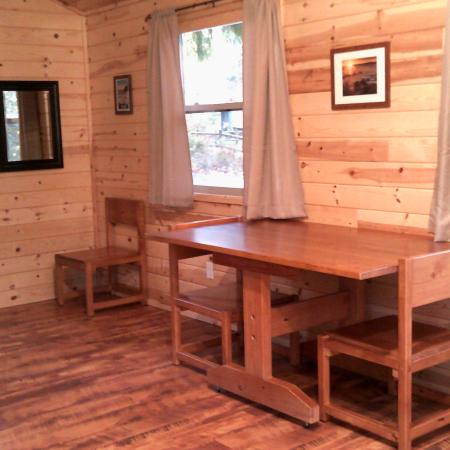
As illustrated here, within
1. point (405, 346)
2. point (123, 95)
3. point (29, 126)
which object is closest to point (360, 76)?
point (405, 346)

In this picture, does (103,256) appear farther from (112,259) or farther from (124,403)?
(124,403)

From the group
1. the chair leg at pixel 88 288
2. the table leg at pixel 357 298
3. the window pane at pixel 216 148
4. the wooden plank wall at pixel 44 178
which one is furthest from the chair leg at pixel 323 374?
the wooden plank wall at pixel 44 178

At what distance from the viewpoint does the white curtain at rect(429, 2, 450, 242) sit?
9.70 feet

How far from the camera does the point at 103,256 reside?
16.7 ft

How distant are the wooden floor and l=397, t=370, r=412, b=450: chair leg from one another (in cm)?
14

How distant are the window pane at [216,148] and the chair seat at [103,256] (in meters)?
0.80

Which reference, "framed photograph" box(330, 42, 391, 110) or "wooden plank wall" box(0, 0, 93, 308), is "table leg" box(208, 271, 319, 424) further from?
"wooden plank wall" box(0, 0, 93, 308)

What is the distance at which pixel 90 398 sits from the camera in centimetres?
342

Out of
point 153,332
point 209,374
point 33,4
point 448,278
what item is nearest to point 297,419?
point 209,374

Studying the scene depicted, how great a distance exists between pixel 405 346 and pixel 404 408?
0.24 meters

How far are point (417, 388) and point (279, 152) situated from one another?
1.37 meters

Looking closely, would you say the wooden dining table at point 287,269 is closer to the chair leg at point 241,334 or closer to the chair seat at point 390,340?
the chair seat at point 390,340

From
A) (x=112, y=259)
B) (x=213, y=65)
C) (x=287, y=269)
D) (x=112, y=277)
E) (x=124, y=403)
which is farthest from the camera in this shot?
(x=112, y=277)

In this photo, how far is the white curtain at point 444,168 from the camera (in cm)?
296
